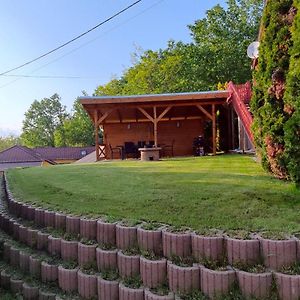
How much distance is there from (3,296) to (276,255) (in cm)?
250

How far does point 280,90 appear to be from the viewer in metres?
4.16

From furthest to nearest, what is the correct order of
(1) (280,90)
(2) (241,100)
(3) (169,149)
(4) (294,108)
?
(3) (169,149) → (2) (241,100) → (1) (280,90) → (4) (294,108)

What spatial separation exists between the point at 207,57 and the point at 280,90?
18.8 metres

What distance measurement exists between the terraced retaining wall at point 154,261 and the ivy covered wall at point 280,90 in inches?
67.8

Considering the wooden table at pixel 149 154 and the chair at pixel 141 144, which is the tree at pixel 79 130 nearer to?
the chair at pixel 141 144

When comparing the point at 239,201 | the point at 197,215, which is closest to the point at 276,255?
the point at 197,215

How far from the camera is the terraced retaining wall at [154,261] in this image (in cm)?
221

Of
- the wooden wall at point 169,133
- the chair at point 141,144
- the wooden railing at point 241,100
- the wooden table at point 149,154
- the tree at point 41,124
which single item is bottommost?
the wooden table at point 149,154

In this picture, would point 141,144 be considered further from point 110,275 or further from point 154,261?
point 154,261

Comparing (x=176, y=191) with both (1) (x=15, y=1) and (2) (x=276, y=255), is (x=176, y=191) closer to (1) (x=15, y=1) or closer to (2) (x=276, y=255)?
(2) (x=276, y=255)

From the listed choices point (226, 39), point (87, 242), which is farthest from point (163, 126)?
point (87, 242)

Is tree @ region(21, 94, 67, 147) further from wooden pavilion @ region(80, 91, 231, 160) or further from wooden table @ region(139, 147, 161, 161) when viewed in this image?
wooden table @ region(139, 147, 161, 161)

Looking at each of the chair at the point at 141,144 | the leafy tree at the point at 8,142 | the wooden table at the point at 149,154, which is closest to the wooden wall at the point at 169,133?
the chair at the point at 141,144

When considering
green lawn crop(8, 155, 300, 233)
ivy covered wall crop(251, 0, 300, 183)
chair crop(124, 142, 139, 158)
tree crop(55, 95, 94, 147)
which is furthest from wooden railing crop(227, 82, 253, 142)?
tree crop(55, 95, 94, 147)
